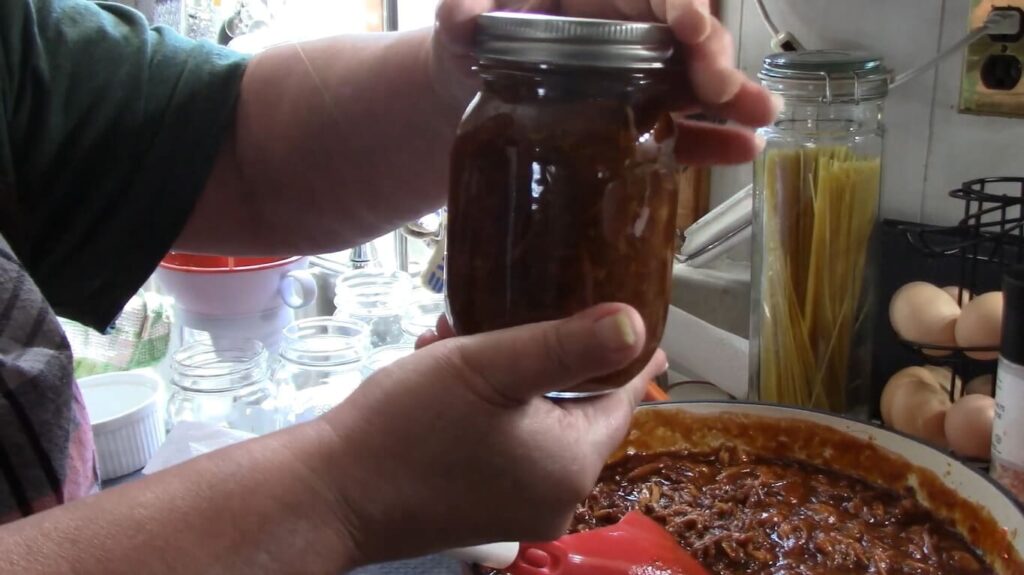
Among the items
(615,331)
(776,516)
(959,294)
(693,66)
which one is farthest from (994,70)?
(615,331)

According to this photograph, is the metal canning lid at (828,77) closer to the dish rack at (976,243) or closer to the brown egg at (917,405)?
the dish rack at (976,243)

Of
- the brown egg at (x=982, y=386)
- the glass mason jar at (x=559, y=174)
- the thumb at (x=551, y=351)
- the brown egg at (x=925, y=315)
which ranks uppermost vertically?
the glass mason jar at (x=559, y=174)

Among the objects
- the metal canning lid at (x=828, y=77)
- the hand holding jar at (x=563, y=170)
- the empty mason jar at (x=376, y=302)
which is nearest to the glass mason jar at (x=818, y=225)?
the metal canning lid at (x=828, y=77)

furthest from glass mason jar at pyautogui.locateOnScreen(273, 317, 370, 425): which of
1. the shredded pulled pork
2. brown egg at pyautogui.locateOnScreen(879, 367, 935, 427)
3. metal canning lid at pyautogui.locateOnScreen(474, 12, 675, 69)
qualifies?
metal canning lid at pyautogui.locateOnScreen(474, 12, 675, 69)

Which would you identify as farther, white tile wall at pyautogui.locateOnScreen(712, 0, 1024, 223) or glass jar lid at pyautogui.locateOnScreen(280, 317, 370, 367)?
glass jar lid at pyautogui.locateOnScreen(280, 317, 370, 367)

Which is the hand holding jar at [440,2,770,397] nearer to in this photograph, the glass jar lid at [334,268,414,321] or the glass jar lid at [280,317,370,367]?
the glass jar lid at [280,317,370,367]
